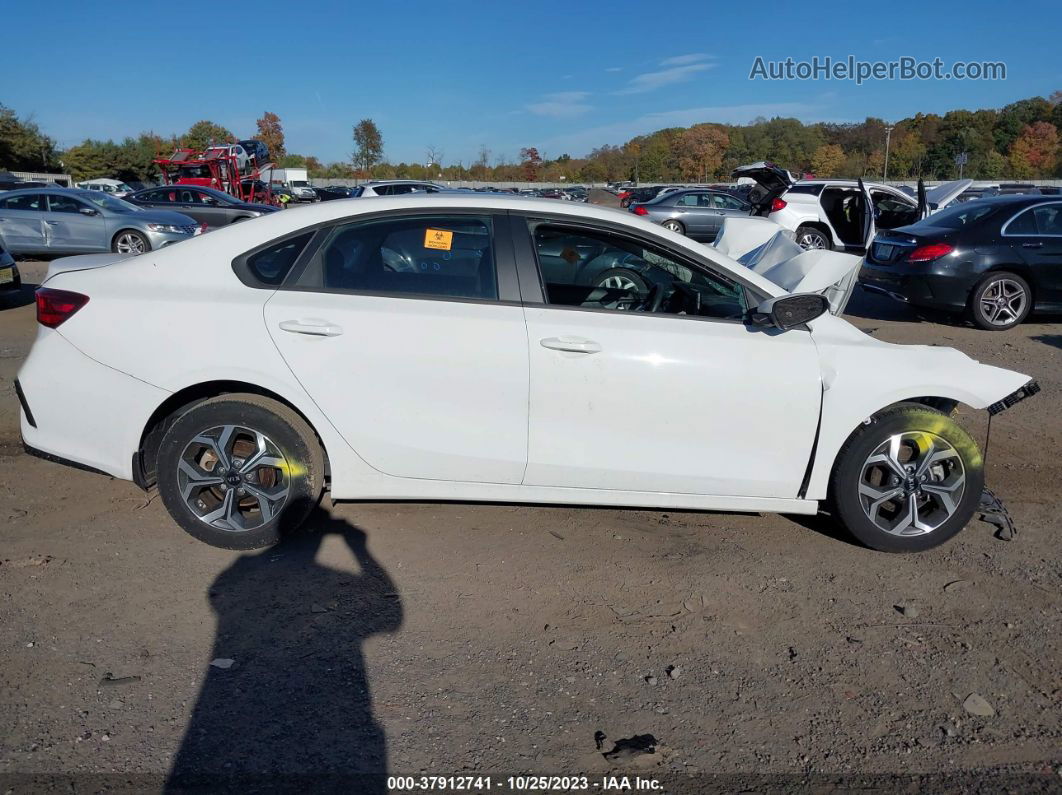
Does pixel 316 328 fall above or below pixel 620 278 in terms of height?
below

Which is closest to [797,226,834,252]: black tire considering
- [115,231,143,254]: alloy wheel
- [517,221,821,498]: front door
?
[115,231,143,254]: alloy wheel

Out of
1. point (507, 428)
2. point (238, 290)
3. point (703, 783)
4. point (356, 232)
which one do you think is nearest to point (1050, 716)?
point (703, 783)

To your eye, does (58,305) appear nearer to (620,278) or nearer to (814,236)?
(620,278)

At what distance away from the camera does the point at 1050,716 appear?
2846mm

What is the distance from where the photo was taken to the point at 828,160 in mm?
75250

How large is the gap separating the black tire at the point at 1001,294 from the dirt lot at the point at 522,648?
231 inches

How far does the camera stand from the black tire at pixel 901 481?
3.88 m

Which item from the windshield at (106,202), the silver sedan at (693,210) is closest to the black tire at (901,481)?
the windshield at (106,202)

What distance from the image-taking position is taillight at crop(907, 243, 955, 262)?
9.59 metres

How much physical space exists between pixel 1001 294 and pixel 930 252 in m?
0.97

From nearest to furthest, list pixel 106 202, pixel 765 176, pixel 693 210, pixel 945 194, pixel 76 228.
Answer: pixel 765 176
pixel 945 194
pixel 76 228
pixel 106 202
pixel 693 210

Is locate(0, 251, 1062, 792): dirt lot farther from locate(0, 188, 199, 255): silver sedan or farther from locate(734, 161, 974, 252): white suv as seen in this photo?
locate(734, 161, 974, 252): white suv

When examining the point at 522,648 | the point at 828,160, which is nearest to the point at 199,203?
the point at 522,648

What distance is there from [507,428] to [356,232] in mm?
1193
